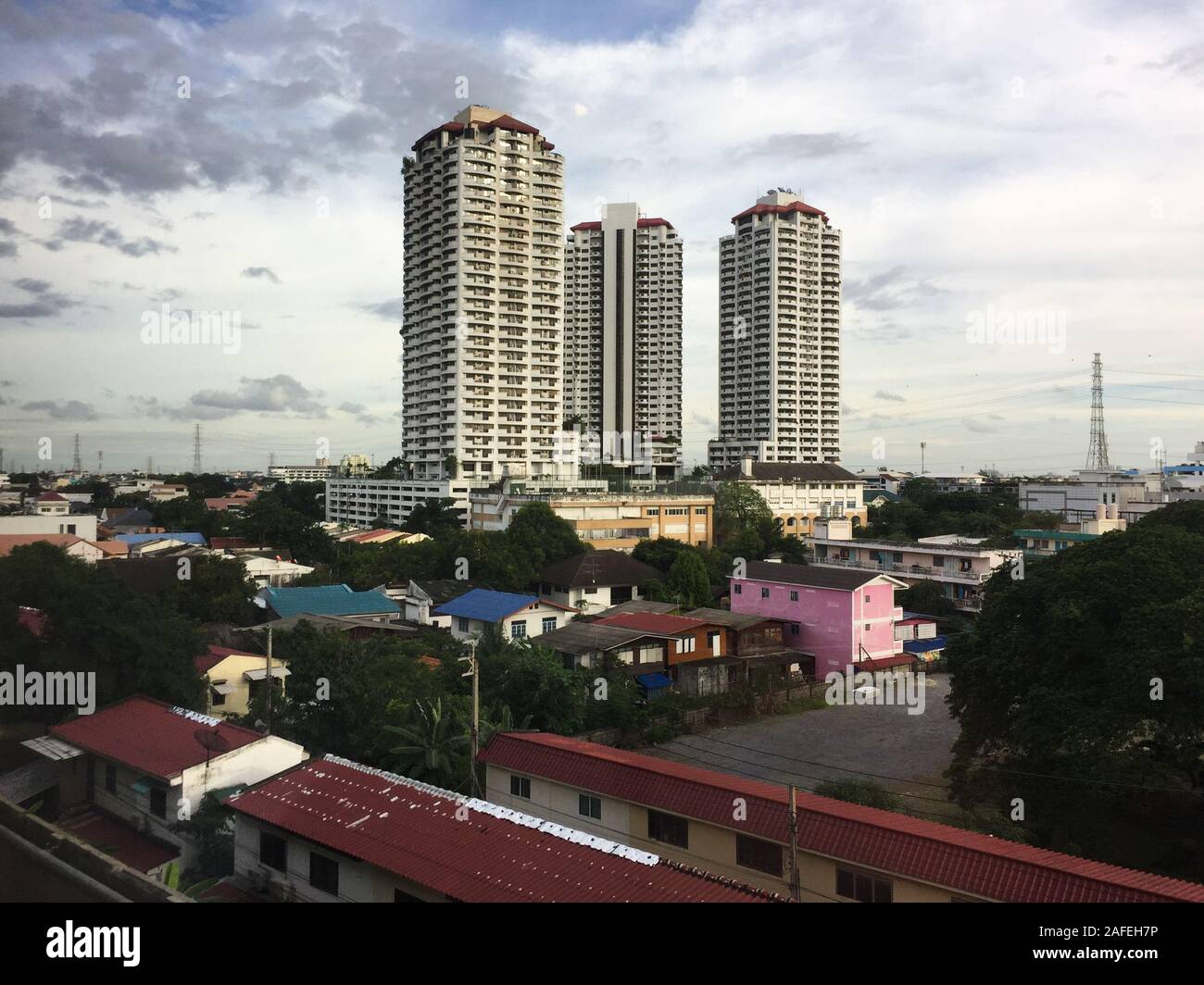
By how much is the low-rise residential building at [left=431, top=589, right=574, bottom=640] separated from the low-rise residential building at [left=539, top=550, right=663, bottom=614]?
1.50 metres

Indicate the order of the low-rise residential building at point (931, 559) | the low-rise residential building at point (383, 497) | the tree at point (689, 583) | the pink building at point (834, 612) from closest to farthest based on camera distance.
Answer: the pink building at point (834, 612), the tree at point (689, 583), the low-rise residential building at point (931, 559), the low-rise residential building at point (383, 497)

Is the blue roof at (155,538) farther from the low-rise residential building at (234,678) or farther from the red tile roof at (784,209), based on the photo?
the red tile roof at (784,209)

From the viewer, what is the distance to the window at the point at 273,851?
3.16 meters

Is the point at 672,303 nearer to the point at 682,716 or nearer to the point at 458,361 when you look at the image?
the point at 458,361

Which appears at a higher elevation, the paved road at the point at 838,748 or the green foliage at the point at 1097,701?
the green foliage at the point at 1097,701

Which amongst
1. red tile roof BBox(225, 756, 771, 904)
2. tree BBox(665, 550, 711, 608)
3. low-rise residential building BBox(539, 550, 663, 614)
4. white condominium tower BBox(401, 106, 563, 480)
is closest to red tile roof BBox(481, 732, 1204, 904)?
red tile roof BBox(225, 756, 771, 904)

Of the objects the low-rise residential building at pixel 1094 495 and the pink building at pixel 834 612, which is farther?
the low-rise residential building at pixel 1094 495

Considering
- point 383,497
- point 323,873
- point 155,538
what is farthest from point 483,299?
point 323,873

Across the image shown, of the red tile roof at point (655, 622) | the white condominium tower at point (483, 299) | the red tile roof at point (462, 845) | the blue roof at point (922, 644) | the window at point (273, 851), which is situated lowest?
the blue roof at point (922, 644)

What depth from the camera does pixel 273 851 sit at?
3219mm

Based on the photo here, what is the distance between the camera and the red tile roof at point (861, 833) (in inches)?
106

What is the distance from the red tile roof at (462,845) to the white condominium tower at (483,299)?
19988 millimetres

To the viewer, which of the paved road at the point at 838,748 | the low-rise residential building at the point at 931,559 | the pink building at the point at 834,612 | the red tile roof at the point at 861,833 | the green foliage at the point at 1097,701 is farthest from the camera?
the low-rise residential building at the point at 931,559

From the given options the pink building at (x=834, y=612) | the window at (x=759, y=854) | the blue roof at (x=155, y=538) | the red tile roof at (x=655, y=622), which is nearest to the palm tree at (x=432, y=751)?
the window at (x=759, y=854)
